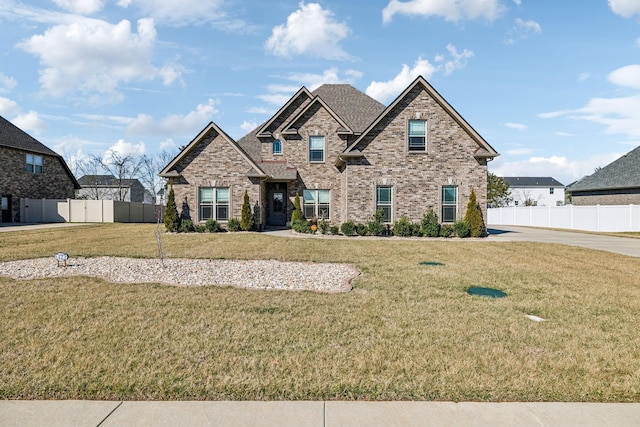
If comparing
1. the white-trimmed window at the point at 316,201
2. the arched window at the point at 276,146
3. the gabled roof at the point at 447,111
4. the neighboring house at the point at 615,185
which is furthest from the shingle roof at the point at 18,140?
the neighboring house at the point at 615,185

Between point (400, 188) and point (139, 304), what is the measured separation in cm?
1601

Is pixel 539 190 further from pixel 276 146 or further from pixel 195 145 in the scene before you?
pixel 195 145

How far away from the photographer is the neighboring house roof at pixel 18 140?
3030 cm

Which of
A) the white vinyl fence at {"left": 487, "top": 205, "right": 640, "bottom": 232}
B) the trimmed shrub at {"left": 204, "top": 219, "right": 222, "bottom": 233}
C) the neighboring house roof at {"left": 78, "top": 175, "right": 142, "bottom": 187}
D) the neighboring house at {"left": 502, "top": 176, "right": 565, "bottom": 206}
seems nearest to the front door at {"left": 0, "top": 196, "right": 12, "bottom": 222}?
the trimmed shrub at {"left": 204, "top": 219, "right": 222, "bottom": 233}

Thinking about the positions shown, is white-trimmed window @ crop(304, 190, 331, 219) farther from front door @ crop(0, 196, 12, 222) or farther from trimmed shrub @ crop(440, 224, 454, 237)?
front door @ crop(0, 196, 12, 222)

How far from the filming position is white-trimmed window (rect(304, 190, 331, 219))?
79.1 feet

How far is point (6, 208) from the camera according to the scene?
3036cm

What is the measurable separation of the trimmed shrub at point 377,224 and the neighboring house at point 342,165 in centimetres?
44

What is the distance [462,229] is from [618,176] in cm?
2185

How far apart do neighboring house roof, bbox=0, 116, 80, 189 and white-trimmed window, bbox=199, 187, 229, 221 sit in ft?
63.5

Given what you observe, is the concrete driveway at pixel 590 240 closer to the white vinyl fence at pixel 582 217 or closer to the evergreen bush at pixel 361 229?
the white vinyl fence at pixel 582 217

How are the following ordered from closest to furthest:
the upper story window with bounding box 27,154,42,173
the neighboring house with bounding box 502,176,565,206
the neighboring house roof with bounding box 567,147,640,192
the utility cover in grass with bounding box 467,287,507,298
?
1. the utility cover in grass with bounding box 467,287,507,298
2. the neighboring house roof with bounding box 567,147,640,192
3. the upper story window with bounding box 27,154,42,173
4. the neighboring house with bounding box 502,176,565,206

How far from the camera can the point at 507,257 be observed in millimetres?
12898

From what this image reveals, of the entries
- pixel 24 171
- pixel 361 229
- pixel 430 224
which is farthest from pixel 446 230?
pixel 24 171
